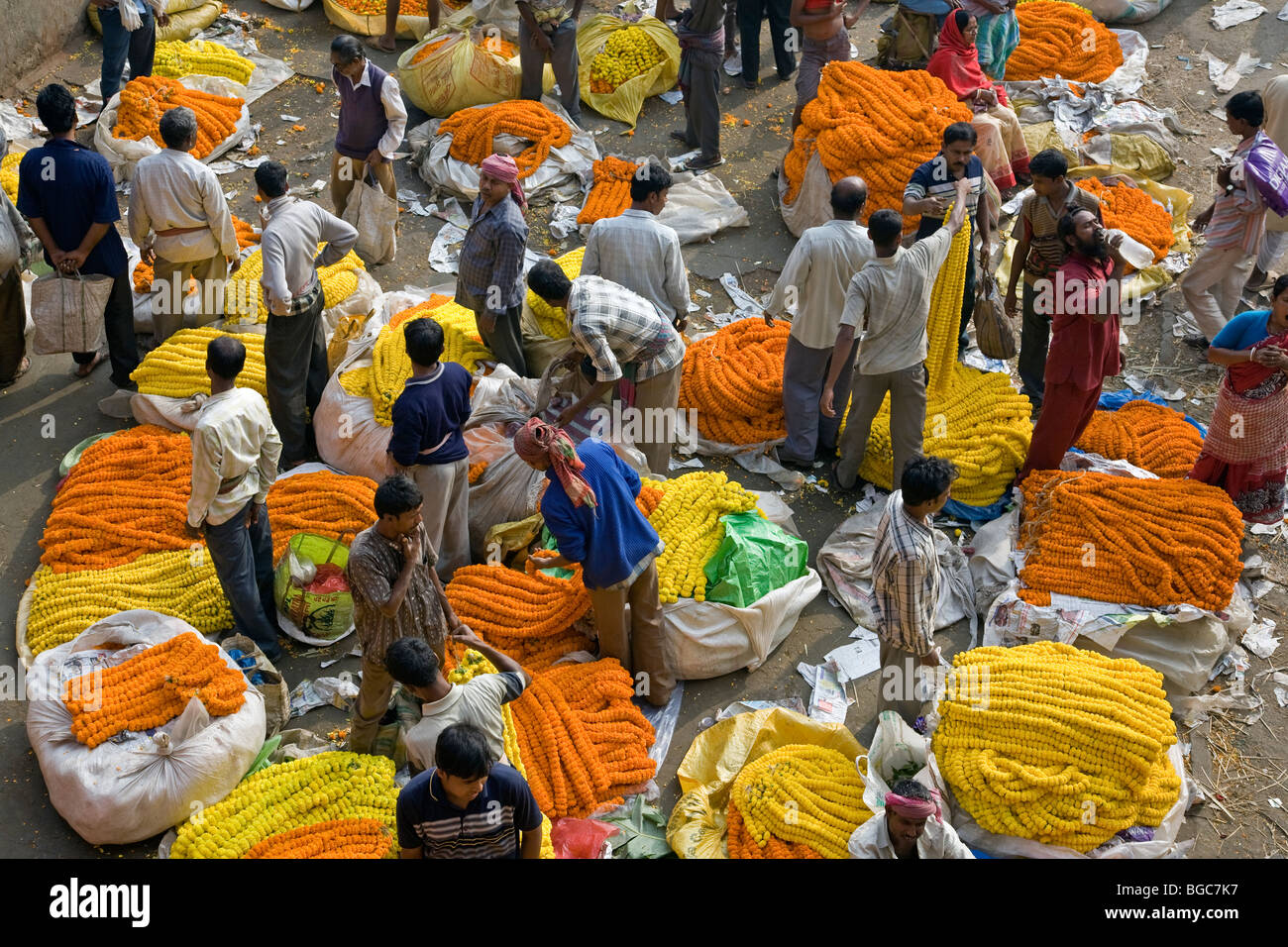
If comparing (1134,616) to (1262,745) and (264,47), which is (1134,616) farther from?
(264,47)

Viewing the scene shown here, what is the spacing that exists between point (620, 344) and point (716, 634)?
1572 millimetres

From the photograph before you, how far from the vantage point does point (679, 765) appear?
5809 mm

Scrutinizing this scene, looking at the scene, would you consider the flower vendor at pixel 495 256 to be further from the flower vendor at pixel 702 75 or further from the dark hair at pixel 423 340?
the flower vendor at pixel 702 75

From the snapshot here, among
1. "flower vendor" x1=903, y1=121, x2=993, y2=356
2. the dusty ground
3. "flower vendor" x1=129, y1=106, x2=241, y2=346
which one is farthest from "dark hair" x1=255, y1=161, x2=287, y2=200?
"flower vendor" x1=903, y1=121, x2=993, y2=356

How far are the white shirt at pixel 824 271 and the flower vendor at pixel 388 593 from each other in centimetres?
275

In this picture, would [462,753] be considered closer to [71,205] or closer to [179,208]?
[179,208]

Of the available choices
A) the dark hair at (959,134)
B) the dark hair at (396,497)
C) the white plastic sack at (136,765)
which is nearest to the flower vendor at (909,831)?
the dark hair at (396,497)

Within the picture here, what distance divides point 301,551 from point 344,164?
3.41m

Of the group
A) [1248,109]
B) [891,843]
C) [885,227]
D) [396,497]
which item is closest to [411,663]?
[396,497]

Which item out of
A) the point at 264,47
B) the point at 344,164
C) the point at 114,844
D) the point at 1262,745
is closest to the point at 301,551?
the point at 114,844

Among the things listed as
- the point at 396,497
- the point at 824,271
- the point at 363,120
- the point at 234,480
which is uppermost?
the point at 363,120

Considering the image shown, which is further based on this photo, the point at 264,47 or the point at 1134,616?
the point at 264,47

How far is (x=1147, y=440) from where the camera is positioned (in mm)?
7375

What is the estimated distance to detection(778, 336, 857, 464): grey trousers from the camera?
738 cm
